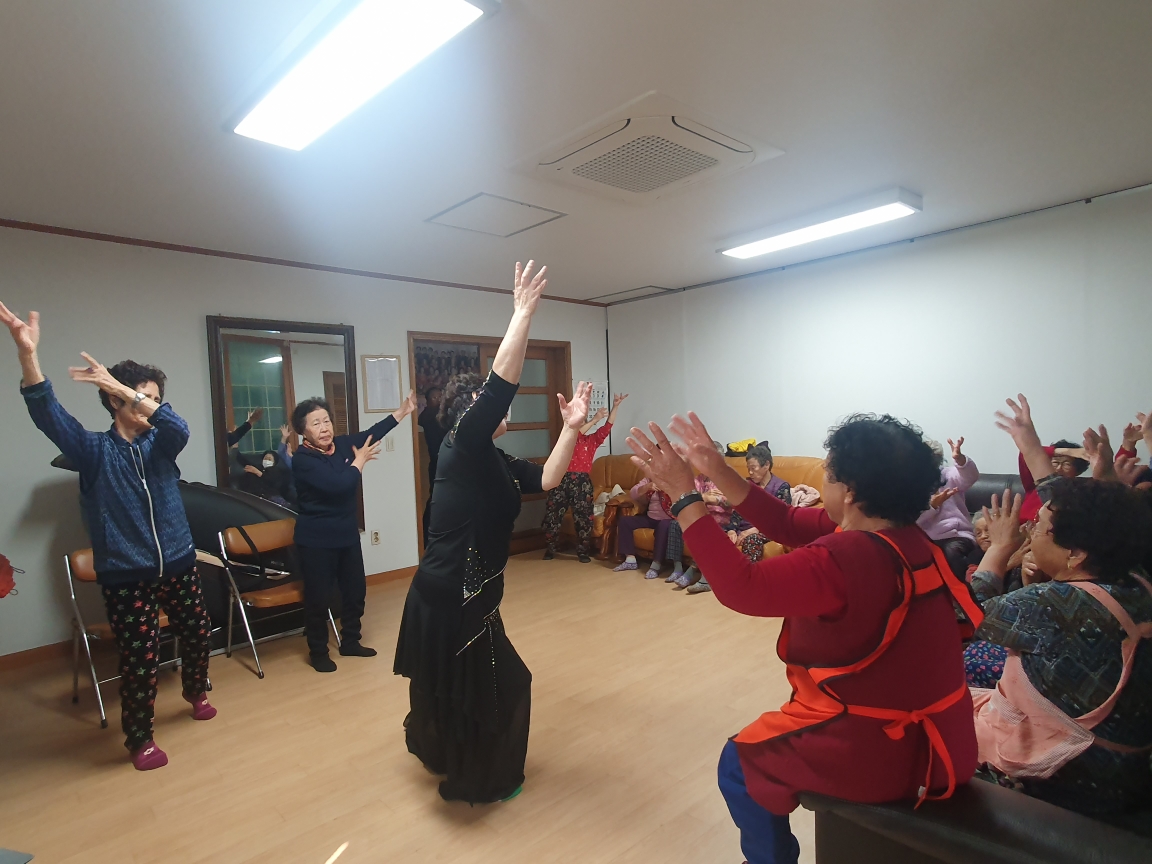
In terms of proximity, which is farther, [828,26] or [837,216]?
[837,216]

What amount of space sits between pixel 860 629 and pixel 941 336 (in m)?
4.12

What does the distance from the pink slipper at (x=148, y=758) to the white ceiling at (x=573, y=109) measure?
2527 millimetres

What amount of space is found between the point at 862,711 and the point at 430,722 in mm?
1589

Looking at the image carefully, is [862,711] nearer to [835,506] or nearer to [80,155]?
[835,506]

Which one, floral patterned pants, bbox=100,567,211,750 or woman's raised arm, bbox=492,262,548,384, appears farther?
floral patterned pants, bbox=100,567,211,750

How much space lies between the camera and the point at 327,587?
358 centimetres

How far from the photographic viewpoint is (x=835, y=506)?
143cm

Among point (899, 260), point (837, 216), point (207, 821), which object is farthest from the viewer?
point (899, 260)

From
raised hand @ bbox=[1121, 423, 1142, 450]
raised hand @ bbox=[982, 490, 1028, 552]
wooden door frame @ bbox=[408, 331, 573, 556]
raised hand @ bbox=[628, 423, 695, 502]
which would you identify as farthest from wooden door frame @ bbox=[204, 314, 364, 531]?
raised hand @ bbox=[1121, 423, 1142, 450]

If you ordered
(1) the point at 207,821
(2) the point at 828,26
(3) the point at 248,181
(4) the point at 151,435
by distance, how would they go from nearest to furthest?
(2) the point at 828,26 < (1) the point at 207,821 < (4) the point at 151,435 < (3) the point at 248,181

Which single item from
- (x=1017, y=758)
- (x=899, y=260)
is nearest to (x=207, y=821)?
(x=1017, y=758)

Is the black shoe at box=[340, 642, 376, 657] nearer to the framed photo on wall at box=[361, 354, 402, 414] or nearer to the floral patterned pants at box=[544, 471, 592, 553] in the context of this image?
the framed photo on wall at box=[361, 354, 402, 414]

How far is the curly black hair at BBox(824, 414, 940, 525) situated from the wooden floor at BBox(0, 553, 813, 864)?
1.34 meters

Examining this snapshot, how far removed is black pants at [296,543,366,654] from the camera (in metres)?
3.54
